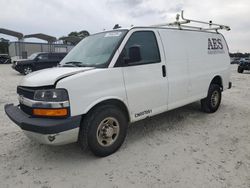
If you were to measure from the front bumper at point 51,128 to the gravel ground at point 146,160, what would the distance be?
521 mm

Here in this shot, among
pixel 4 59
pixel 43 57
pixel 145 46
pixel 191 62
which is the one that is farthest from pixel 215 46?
pixel 4 59

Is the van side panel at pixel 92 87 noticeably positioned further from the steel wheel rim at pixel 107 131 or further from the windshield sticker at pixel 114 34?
the windshield sticker at pixel 114 34

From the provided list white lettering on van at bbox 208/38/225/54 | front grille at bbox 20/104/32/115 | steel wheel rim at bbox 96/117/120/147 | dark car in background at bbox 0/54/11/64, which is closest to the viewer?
front grille at bbox 20/104/32/115

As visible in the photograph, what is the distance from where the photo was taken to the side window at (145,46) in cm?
371

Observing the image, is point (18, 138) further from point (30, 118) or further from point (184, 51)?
point (184, 51)

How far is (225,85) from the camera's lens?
6.21m

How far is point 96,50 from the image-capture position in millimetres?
3832

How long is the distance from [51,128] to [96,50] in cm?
164

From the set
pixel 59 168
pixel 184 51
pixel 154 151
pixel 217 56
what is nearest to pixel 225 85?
pixel 217 56

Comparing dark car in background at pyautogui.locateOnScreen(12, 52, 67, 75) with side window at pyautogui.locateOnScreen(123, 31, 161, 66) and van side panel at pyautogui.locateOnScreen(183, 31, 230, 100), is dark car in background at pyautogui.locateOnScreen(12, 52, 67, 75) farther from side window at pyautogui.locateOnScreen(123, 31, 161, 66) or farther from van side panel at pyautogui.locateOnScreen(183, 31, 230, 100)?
side window at pyautogui.locateOnScreen(123, 31, 161, 66)

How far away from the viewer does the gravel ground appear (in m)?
2.88

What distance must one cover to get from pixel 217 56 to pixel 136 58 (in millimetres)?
3180

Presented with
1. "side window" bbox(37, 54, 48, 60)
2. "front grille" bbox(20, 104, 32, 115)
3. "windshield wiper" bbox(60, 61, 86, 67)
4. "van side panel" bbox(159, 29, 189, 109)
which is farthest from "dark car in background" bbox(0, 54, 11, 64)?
"van side panel" bbox(159, 29, 189, 109)

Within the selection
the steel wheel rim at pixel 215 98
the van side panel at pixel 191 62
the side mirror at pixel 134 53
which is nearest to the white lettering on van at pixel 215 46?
the van side panel at pixel 191 62
